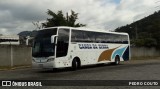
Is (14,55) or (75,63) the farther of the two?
(14,55)

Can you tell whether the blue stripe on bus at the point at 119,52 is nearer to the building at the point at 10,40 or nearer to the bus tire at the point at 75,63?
the bus tire at the point at 75,63

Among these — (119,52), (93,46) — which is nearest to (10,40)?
(119,52)

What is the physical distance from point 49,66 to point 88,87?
→ 9.35 m

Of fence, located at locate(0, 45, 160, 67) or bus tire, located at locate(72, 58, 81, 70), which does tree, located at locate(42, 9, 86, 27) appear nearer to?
fence, located at locate(0, 45, 160, 67)

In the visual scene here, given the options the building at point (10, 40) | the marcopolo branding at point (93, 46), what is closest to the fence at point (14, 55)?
the marcopolo branding at point (93, 46)

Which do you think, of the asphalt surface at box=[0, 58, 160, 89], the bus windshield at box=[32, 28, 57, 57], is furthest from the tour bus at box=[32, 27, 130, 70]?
the asphalt surface at box=[0, 58, 160, 89]

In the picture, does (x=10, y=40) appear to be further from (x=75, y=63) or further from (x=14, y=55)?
(x=75, y=63)

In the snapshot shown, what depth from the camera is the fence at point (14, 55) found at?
100 feet

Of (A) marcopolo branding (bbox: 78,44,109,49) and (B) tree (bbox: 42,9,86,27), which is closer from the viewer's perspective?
(A) marcopolo branding (bbox: 78,44,109,49)

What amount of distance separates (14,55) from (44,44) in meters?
9.82

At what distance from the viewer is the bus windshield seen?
22.6 meters

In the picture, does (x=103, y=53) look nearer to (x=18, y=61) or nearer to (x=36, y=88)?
(x=18, y=61)

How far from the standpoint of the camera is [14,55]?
3177 cm

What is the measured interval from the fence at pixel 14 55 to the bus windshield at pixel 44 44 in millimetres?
8151
